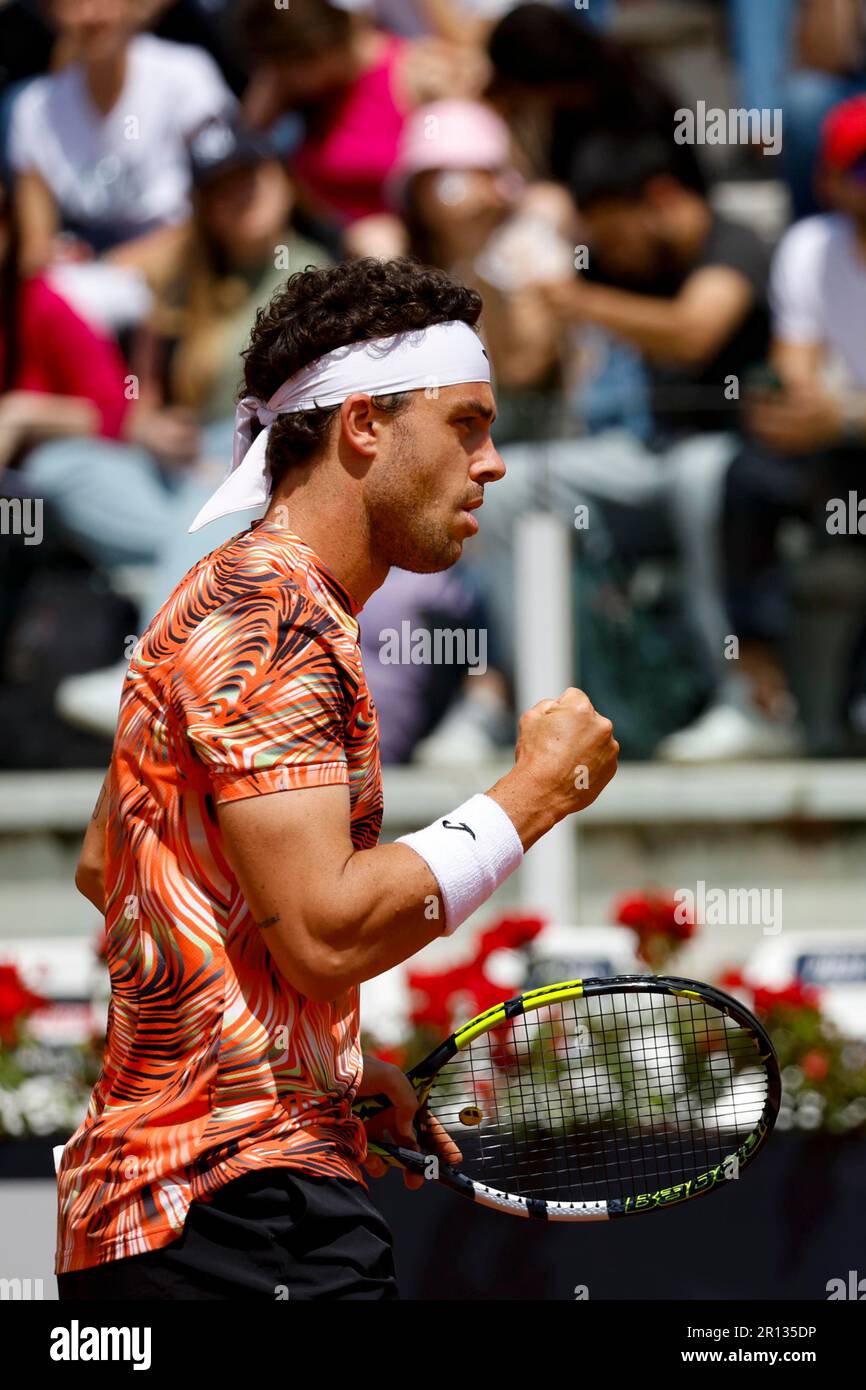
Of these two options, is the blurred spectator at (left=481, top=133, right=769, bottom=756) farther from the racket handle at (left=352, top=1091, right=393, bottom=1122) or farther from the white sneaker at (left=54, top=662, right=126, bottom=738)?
the racket handle at (left=352, top=1091, right=393, bottom=1122)

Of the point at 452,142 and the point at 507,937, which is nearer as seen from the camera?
the point at 507,937

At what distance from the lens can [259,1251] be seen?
2.06 meters

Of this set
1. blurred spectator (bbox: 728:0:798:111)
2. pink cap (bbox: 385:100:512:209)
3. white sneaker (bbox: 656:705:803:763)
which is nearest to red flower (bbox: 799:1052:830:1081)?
white sneaker (bbox: 656:705:803:763)

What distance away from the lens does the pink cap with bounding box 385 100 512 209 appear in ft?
19.3

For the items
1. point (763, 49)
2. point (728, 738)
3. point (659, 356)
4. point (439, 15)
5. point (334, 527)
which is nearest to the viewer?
point (334, 527)

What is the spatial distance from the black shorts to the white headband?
2.53 feet

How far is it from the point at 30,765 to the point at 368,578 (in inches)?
141

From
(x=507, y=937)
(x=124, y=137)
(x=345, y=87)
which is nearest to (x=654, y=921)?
(x=507, y=937)

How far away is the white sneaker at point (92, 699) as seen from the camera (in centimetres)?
554

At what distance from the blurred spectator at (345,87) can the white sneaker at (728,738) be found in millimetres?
2037

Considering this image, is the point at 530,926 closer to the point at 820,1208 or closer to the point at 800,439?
the point at 820,1208

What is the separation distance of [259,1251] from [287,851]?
44 cm

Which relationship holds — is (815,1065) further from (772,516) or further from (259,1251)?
(259,1251)

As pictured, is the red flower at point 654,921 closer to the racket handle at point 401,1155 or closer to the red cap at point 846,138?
the racket handle at point 401,1155
